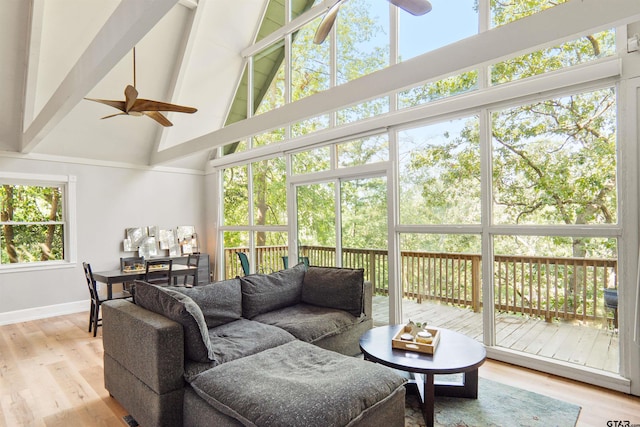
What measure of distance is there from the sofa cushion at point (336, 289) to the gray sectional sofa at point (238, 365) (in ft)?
0.27

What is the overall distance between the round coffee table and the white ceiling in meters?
2.81

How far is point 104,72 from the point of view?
8.91ft

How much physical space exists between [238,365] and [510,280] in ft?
9.37

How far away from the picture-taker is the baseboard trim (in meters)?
5.02

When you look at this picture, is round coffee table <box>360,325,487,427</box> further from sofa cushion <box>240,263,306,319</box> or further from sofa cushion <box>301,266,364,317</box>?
sofa cushion <box>240,263,306,319</box>

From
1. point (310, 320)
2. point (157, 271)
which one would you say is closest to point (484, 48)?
point (310, 320)

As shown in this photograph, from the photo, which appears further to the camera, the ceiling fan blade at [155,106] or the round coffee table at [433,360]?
the ceiling fan blade at [155,106]

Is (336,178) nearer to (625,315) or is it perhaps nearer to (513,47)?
(513,47)

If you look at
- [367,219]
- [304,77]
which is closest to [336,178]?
[367,219]

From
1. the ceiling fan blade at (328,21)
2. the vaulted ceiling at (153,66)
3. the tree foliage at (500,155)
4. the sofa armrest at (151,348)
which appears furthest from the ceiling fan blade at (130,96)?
the tree foliage at (500,155)

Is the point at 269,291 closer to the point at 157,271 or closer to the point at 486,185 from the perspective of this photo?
the point at 157,271

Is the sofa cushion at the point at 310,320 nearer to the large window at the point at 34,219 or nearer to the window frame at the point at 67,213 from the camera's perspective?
the window frame at the point at 67,213

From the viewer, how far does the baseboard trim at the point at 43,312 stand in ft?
16.5

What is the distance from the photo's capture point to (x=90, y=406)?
2650 millimetres
